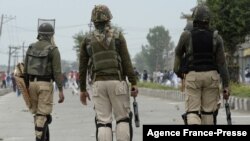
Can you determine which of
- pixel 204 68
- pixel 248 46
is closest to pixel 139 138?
pixel 204 68

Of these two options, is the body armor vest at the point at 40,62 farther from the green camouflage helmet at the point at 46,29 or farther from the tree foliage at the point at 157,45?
the tree foliage at the point at 157,45

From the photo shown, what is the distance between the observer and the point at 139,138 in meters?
11.1

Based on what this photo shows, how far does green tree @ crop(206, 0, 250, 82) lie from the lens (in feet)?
91.8

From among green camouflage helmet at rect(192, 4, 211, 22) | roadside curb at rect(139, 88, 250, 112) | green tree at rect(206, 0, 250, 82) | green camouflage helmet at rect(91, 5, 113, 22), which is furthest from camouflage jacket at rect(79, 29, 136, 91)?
green tree at rect(206, 0, 250, 82)

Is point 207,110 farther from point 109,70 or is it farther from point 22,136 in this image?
point 22,136

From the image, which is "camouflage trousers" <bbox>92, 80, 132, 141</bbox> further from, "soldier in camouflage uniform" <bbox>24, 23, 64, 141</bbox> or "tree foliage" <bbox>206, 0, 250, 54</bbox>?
"tree foliage" <bbox>206, 0, 250, 54</bbox>

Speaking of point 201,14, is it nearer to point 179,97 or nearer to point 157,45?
point 179,97

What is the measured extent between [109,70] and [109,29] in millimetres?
479

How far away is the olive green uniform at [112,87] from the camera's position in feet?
25.2

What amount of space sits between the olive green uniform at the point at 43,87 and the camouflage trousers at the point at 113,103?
1.37 m

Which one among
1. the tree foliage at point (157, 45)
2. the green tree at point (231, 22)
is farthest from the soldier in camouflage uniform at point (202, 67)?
the tree foliage at point (157, 45)

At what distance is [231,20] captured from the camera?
28.2 metres

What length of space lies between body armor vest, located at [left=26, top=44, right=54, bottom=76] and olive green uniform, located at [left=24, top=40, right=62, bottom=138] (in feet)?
0.04

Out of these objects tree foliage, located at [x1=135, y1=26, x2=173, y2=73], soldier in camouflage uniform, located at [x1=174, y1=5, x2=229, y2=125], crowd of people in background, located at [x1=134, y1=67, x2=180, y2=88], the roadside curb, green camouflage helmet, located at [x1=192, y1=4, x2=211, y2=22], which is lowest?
the roadside curb
